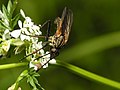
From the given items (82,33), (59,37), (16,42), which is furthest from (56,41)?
(82,33)

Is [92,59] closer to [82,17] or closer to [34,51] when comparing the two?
[82,17]

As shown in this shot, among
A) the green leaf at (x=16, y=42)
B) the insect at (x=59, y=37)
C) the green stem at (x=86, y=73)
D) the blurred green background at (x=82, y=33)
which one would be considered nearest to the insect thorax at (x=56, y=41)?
the insect at (x=59, y=37)

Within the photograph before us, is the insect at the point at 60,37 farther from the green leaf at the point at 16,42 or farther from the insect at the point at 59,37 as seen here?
the green leaf at the point at 16,42

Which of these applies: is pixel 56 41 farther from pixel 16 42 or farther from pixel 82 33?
pixel 82 33

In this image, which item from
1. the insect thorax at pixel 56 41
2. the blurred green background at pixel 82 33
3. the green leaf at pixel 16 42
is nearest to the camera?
the green leaf at pixel 16 42

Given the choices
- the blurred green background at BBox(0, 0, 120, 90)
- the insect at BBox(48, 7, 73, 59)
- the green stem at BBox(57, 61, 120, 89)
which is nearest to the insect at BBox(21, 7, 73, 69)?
the insect at BBox(48, 7, 73, 59)

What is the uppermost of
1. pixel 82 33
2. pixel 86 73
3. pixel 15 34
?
pixel 15 34

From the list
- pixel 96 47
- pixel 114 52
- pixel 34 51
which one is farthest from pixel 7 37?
pixel 114 52

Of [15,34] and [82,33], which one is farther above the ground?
[15,34]

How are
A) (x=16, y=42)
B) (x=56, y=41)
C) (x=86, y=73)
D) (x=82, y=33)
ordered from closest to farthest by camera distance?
1. (x=16, y=42)
2. (x=56, y=41)
3. (x=86, y=73)
4. (x=82, y=33)
